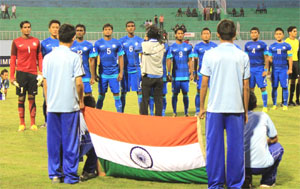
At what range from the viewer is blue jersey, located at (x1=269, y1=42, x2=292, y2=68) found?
1531 cm

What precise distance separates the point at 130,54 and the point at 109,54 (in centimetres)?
88

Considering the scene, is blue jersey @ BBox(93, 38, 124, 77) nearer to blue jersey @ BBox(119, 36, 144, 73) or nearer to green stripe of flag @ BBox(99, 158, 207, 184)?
blue jersey @ BBox(119, 36, 144, 73)

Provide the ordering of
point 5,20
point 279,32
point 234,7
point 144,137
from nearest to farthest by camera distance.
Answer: point 144,137
point 279,32
point 5,20
point 234,7

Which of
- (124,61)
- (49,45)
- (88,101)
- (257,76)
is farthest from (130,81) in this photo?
(88,101)

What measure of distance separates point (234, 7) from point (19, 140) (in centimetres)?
4375

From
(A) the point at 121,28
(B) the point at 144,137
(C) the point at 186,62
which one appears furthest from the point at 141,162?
(A) the point at 121,28

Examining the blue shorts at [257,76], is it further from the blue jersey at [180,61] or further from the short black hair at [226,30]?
the short black hair at [226,30]

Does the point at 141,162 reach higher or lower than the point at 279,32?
lower

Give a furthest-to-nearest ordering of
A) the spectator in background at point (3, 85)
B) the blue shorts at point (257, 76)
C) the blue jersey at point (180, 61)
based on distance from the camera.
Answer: the spectator in background at point (3, 85) < the blue shorts at point (257, 76) < the blue jersey at point (180, 61)

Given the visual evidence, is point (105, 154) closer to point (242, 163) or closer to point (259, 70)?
point (242, 163)

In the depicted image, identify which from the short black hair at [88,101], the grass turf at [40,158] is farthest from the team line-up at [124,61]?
the short black hair at [88,101]

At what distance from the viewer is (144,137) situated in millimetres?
7254

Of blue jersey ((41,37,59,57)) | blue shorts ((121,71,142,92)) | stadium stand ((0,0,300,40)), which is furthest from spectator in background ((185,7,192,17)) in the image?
blue jersey ((41,37,59,57))

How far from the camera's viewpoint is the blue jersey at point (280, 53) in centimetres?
1531
